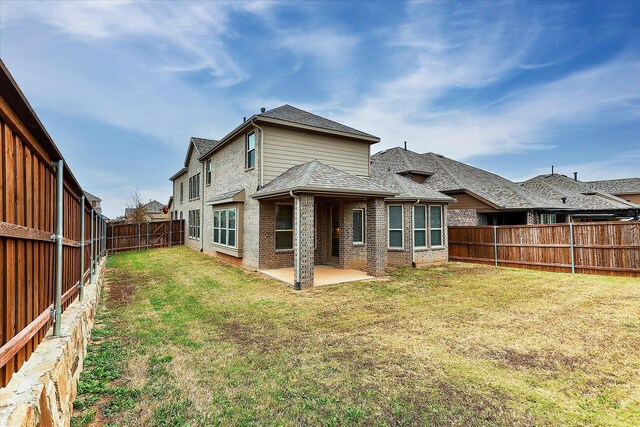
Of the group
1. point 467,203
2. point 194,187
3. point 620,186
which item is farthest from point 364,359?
point 620,186

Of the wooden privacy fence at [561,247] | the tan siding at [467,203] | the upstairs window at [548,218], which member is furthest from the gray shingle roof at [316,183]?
the upstairs window at [548,218]

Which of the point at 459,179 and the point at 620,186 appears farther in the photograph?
the point at 620,186

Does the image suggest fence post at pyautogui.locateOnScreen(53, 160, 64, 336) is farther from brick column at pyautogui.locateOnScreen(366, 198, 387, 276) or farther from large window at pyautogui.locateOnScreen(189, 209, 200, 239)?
large window at pyautogui.locateOnScreen(189, 209, 200, 239)

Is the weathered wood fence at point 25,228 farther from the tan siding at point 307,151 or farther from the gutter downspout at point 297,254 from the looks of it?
the tan siding at point 307,151

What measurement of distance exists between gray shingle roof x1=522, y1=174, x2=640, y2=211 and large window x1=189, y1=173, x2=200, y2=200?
74.1 ft

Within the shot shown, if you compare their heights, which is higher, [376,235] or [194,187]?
[194,187]

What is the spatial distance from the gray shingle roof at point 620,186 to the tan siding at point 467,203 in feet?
104

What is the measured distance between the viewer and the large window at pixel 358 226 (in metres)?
12.1

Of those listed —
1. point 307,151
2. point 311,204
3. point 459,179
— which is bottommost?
point 311,204

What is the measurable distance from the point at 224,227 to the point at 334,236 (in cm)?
525

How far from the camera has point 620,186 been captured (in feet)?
123

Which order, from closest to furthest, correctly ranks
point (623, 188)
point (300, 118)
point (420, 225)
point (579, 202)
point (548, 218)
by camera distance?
1. point (300, 118)
2. point (420, 225)
3. point (548, 218)
4. point (579, 202)
5. point (623, 188)

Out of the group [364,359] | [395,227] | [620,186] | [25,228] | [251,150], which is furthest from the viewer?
[620,186]

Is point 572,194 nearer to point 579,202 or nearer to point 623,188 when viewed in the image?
point 579,202
